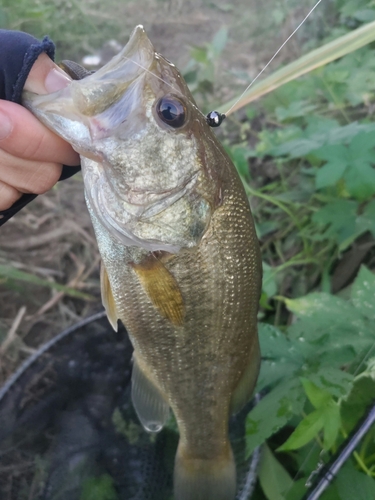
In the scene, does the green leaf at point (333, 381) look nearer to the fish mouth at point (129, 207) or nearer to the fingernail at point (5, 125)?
the fish mouth at point (129, 207)

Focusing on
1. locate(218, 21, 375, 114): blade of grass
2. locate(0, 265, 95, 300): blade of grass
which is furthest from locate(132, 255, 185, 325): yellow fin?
locate(0, 265, 95, 300): blade of grass

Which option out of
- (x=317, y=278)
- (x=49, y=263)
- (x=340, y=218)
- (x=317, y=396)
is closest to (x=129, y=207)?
(x=317, y=396)

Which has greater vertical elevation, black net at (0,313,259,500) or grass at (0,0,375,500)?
grass at (0,0,375,500)

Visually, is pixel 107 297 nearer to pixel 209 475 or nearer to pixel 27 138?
pixel 27 138

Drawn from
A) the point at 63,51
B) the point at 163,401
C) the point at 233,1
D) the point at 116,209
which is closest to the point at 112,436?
the point at 163,401

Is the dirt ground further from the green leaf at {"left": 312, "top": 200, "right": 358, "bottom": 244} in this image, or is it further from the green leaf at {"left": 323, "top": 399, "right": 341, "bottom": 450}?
the green leaf at {"left": 323, "top": 399, "right": 341, "bottom": 450}
